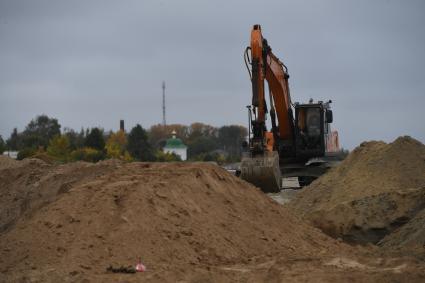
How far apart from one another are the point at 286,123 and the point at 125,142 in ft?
230

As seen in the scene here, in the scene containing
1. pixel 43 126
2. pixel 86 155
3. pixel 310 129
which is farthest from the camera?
pixel 43 126

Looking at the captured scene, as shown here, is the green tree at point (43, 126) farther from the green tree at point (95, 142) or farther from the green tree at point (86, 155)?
the green tree at point (86, 155)

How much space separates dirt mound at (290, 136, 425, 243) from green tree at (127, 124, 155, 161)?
56076mm

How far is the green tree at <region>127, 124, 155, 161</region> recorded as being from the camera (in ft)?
248

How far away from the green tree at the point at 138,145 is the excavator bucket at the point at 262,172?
191 ft

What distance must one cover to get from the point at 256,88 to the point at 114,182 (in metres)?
8.60

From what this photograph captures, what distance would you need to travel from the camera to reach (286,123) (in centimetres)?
2264

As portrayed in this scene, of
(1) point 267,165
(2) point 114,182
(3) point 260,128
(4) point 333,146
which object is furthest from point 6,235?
(4) point 333,146

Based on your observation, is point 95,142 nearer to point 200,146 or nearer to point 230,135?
point 200,146

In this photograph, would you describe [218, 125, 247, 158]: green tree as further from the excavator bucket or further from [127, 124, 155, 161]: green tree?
the excavator bucket

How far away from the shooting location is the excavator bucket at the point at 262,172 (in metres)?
16.7

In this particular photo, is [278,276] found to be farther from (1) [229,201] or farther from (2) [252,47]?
(2) [252,47]

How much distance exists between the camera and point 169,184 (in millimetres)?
10016

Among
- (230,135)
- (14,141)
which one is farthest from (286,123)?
→ (230,135)
